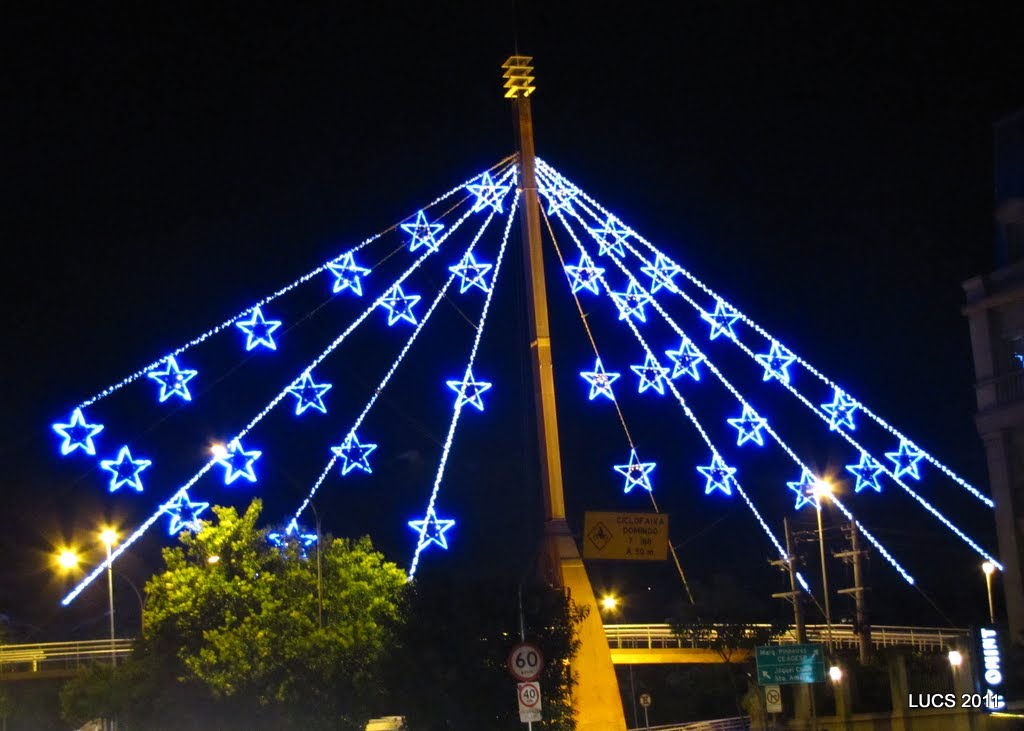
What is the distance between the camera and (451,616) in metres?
31.6

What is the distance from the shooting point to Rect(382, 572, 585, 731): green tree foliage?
101ft

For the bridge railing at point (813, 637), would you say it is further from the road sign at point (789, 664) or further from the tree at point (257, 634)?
the road sign at point (789, 664)

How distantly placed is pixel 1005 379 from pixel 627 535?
12212mm

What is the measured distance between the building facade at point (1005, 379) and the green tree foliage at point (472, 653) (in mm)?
13773

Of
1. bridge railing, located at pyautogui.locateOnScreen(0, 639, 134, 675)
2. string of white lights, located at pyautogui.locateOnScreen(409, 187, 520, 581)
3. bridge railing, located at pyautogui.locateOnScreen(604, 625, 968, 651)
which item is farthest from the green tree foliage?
bridge railing, located at pyautogui.locateOnScreen(0, 639, 134, 675)

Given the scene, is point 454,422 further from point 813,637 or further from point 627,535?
point 813,637

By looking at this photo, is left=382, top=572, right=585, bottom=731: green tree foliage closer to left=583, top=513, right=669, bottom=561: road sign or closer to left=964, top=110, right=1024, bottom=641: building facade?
left=583, top=513, right=669, bottom=561: road sign

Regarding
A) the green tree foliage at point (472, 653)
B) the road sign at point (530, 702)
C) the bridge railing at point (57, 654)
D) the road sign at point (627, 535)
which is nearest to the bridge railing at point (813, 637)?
the road sign at point (627, 535)

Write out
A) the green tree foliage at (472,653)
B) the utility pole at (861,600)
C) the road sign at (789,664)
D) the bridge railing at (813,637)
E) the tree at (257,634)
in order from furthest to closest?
1. the bridge railing at (813,637)
2. the utility pole at (861,600)
3. the tree at (257,634)
4. the road sign at (789,664)
5. the green tree foliage at (472,653)

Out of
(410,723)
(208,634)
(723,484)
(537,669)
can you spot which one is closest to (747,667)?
(723,484)

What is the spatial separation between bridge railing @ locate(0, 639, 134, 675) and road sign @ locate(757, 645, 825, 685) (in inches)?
1007

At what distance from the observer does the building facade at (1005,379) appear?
38.9 m

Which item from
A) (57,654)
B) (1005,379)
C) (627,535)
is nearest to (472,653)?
(627,535)

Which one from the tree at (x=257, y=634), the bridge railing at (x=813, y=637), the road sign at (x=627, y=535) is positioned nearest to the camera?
the road sign at (x=627, y=535)
